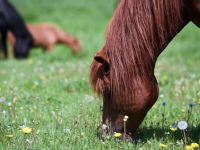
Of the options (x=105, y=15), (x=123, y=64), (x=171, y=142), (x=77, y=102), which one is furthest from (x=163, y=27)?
(x=105, y=15)

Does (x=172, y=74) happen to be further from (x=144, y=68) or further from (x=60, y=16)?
(x=60, y=16)

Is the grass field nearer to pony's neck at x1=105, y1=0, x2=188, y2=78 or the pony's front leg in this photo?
the pony's front leg

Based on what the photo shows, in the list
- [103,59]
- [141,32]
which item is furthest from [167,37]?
[103,59]

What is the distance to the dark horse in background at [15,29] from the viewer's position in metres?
13.2

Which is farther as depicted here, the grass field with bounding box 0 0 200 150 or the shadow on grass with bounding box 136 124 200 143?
the shadow on grass with bounding box 136 124 200 143

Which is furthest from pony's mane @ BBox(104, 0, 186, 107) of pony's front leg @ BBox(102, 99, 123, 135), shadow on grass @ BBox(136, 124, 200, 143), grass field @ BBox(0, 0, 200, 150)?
shadow on grass @ BBox(136, 124, 200, 143)

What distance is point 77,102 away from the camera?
18.9 feet

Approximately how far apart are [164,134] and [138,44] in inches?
36.0

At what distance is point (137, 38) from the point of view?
12.4 ft

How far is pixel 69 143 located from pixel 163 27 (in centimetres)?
108

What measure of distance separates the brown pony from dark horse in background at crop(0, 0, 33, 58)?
3.83m

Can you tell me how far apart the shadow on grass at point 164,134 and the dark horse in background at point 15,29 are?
29.7ft

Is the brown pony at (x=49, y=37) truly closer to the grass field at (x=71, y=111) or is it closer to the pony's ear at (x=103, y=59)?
the grass field at (x=71, y=111)

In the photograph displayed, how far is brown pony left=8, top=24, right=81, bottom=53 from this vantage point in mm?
19531
